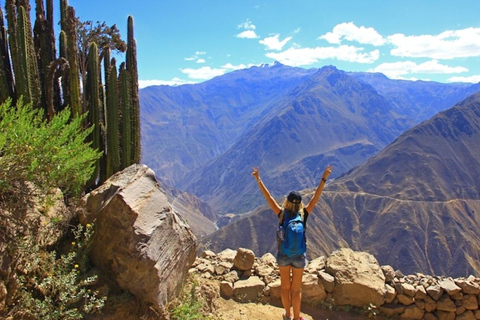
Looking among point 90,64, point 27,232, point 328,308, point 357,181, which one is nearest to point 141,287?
point 27,232

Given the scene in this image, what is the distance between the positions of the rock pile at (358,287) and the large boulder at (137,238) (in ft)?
7.56

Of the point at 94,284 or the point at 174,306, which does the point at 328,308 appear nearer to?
the point at 174,306

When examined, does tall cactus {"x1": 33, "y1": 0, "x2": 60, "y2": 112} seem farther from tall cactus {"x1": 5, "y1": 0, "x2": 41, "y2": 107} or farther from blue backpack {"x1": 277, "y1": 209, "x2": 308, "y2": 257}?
blue backpack {"x1": 277, "y1": 209, "x2": 308, "y2": 257}

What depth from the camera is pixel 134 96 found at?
36.5ft

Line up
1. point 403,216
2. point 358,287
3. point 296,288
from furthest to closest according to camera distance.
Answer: point 403,216, point 358,287, point 296,288

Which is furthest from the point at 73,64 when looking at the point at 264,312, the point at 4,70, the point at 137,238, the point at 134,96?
the point at 264,312

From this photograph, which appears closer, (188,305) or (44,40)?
(188,305)

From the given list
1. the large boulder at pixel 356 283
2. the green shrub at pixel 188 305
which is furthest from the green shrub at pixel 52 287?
the large boulder at pixel 356 283

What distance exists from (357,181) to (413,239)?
1651 inches

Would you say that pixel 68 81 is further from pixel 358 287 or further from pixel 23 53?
pixel 358 287

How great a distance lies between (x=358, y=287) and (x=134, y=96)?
308 inches

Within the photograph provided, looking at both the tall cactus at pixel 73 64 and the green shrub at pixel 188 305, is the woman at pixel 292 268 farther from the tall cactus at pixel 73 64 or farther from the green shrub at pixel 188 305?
the tall cactus at pixel 73 64

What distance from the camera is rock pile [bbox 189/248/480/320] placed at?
7.64m

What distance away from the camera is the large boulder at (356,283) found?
7.66 m
